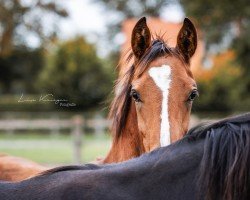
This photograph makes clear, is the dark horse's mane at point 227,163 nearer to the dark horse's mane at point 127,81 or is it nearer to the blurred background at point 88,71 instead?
the dark horse's mane at point 127,81

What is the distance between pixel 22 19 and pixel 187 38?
21.9 metres

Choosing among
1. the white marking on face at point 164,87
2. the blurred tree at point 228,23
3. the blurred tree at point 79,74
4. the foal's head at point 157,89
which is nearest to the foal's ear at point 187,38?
the foal's head at point 157,89

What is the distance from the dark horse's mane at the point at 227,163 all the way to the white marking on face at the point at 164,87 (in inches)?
58.4

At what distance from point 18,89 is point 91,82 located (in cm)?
1578

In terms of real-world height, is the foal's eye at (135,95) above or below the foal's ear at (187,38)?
below

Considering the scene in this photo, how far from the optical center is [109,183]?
6.73 feet

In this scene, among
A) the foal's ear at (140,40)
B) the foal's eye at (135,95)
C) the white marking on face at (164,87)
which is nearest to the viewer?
the white marking on face at (164,87)

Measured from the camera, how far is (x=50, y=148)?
882 inches

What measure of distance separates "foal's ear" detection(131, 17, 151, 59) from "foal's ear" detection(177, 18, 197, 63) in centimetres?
25

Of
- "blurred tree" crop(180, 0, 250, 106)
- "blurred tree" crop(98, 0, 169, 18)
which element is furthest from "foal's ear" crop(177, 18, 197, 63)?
"blurred tree" crop(98, 0, 169, 18)

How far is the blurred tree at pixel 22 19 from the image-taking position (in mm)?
24734

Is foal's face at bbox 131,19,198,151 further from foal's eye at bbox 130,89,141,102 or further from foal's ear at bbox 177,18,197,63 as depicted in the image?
foal's ear at bbox 177,18,197,63

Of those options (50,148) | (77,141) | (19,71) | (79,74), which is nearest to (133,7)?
(19,71)

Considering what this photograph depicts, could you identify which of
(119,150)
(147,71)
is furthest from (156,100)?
(119,150)
